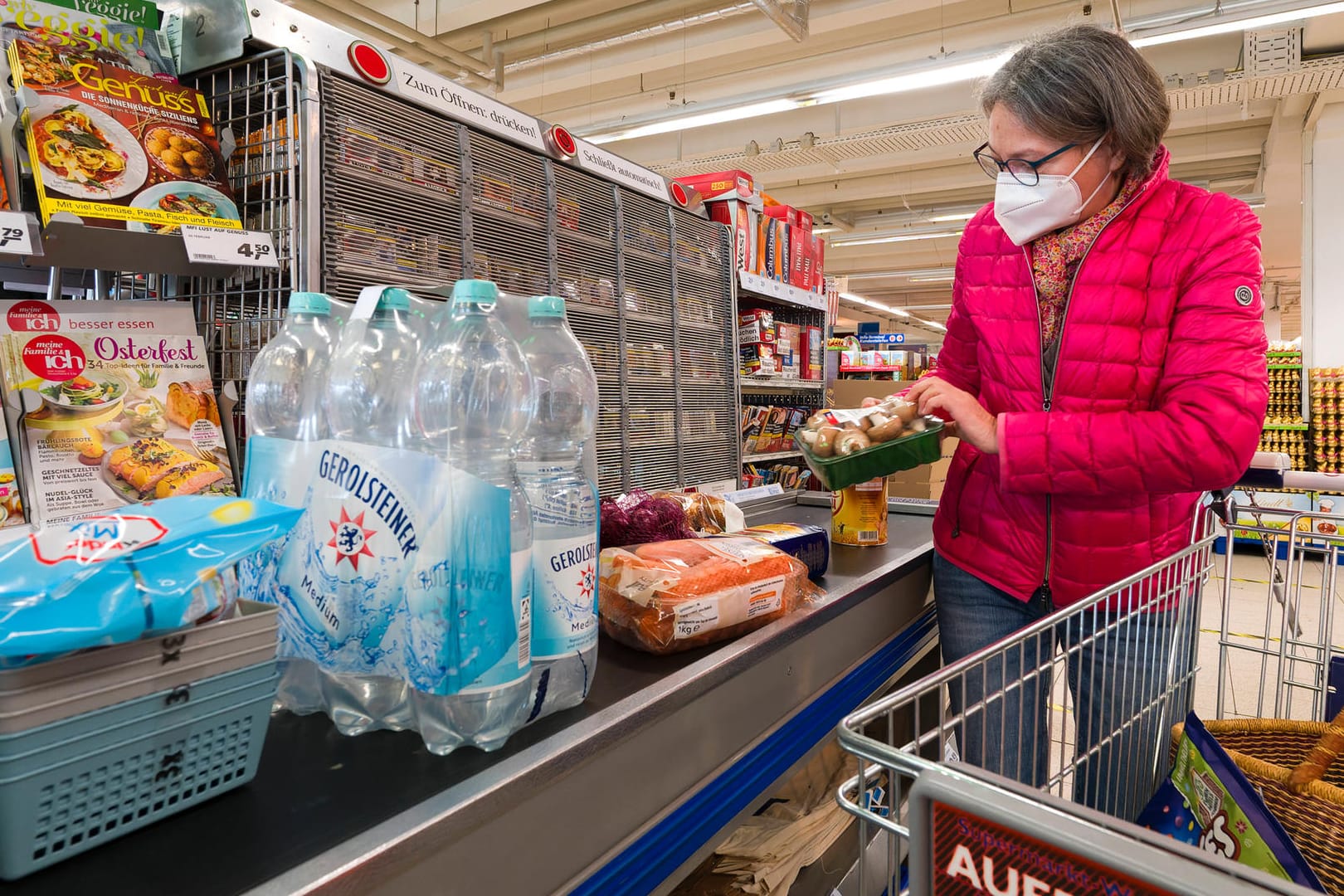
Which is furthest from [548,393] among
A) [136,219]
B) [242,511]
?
[136,219]

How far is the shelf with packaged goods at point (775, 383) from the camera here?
406 cm

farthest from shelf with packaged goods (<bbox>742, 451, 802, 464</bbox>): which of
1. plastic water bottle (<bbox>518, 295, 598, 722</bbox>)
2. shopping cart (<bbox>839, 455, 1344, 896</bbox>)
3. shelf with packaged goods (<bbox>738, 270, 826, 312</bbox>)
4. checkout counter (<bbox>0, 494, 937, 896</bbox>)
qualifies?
plastic water bottle (<bbox>518, 295, 598, 722</bbox>)

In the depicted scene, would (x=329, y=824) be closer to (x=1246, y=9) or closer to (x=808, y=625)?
(x=808, y=625)

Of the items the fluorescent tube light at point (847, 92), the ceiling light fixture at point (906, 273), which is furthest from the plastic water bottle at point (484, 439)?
the ceiling light fixture at point (906, 273)

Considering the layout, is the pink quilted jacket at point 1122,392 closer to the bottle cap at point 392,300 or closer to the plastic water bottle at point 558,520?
the plastic water bottle at point 558,520

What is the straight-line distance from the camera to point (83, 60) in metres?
1.48

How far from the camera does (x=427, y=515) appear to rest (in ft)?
2.61

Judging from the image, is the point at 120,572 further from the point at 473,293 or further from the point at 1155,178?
the point at 1155,178

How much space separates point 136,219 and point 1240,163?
47.9 ft

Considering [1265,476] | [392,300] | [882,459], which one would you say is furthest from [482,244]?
[1265,476]

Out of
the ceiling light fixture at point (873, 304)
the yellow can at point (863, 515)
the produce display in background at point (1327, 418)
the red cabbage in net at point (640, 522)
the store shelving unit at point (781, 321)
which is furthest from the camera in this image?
the ceiling light fixture at point (873, 304)

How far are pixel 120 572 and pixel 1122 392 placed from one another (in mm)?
1522

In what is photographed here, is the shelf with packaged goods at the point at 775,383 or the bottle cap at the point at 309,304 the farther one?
the shelf with packaged goods at the point at 775,383

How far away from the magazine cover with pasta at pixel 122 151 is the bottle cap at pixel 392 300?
0.81 meters
